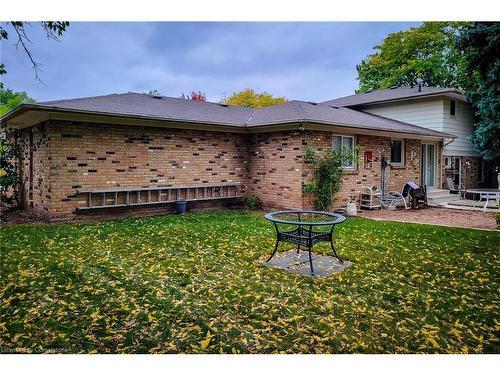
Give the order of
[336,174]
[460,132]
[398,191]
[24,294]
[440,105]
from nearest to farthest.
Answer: [24,294], [336,174], [398,191], [440,105], [460,132]

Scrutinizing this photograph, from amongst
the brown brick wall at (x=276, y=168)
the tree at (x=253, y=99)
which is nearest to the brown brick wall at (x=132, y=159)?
the brown brick wall at (x=276, y=168)

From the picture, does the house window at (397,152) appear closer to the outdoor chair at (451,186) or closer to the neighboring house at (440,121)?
the neighboring house at (440,121)

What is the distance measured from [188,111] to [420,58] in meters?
22.8

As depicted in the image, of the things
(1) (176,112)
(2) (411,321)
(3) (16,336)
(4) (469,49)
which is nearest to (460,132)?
(4) (469,49)

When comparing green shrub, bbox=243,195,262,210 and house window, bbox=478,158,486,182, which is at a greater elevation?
house window, bbox=478,158,486,182

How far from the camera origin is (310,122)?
10.5 meters

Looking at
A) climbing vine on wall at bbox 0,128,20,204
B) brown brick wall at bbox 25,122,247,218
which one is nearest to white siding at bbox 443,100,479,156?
brown brick wall at bbox 25,122,247,218

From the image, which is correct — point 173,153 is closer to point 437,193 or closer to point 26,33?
point 26,33

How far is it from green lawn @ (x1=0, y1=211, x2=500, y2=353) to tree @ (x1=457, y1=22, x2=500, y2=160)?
983 cm

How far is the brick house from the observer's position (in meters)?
9.27

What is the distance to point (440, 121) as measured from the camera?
16094mm

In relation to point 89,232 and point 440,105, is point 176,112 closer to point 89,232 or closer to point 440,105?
point 89,232

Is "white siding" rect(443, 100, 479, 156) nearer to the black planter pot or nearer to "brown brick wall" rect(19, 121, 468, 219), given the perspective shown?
"brown brick wall" rect(19, 121, 468, 219)

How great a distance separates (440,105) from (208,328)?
16213mm
